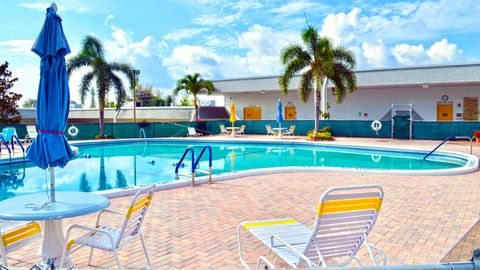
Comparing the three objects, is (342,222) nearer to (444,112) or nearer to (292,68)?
(292,68)

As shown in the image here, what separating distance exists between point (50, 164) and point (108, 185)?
6475 millimetres

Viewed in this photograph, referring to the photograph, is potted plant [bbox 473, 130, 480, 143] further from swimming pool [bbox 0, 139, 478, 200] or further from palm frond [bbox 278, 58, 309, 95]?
palm frond [bbox 278, 58, 309, 95]

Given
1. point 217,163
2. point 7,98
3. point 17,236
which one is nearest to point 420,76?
point 217,163

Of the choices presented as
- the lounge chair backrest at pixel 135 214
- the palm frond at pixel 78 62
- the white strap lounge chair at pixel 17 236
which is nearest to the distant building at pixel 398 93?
the palm frond at pixel 78 62

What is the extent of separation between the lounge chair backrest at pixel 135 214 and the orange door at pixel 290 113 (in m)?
25.5

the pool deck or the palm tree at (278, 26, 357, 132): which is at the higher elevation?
the palm tree at (278, 26, 357, 132)

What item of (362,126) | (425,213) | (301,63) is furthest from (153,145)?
(425,213)

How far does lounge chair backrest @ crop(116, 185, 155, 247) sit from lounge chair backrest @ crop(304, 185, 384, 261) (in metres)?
1.38

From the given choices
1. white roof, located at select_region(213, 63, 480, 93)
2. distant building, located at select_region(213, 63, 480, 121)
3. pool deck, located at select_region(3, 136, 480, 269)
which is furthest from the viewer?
distant building, located at select_region(213, 63, 480, 121)

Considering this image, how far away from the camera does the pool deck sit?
378 centimetres

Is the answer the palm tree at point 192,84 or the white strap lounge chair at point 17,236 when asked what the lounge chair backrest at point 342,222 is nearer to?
the white strap lounge chair at point 17,236

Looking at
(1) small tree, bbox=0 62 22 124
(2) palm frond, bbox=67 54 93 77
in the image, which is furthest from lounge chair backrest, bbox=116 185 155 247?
(1) small tree, bbox=0 62 22 124

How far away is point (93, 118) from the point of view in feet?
126

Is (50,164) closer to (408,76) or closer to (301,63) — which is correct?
(301,63)
